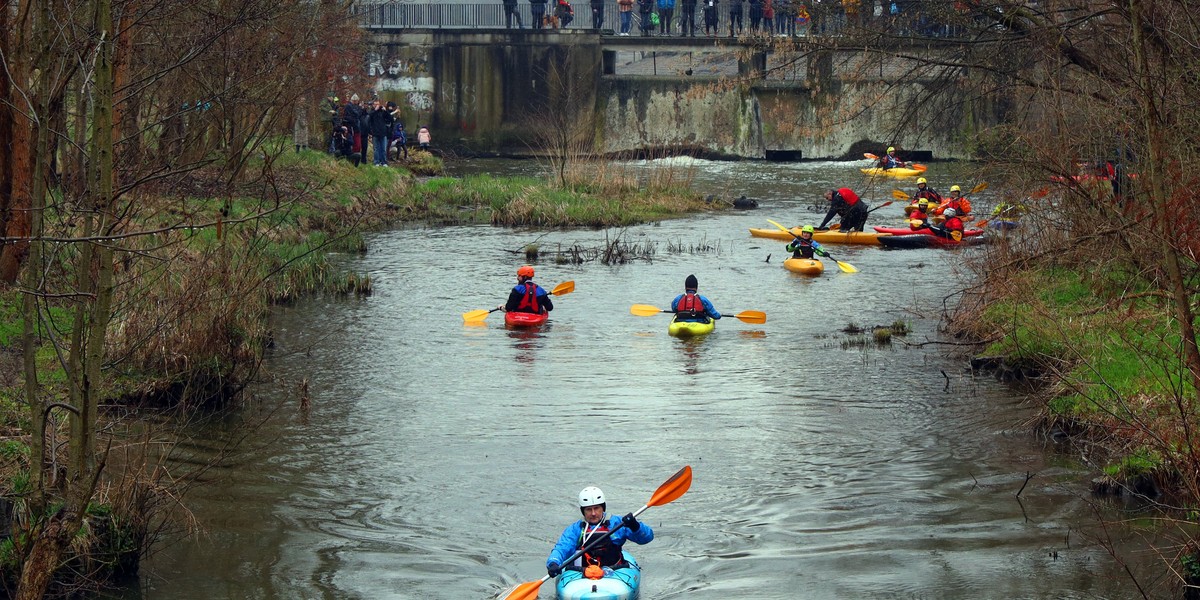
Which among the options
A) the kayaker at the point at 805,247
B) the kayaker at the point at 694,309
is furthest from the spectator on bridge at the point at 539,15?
the kayaker at the point at 694,309

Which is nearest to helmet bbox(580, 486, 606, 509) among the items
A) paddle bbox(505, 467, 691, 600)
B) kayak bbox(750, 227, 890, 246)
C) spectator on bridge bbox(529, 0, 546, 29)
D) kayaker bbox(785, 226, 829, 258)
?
paddle bbox(505, 467, 691, 600)

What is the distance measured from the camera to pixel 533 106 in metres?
41.8

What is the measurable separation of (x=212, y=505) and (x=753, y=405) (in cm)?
552

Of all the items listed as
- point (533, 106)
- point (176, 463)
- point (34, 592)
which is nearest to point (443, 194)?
point (533, 106)

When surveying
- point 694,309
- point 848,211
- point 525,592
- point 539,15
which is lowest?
point 525,592

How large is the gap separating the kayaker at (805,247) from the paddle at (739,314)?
4623 millimetres

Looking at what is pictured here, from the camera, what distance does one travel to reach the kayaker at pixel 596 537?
8.37 metres

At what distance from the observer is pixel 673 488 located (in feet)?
29.7

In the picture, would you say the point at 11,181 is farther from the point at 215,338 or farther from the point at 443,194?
the point at 443,194

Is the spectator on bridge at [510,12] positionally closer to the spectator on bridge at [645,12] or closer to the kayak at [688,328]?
the spectator on bridge at [645,12]

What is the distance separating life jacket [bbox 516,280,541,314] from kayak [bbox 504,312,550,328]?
6 centimetres

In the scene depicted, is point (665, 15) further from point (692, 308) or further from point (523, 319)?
point (692, 308)

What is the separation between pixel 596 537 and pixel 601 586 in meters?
0.50

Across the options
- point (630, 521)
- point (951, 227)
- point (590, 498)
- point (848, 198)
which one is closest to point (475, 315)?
point (590, 498)
